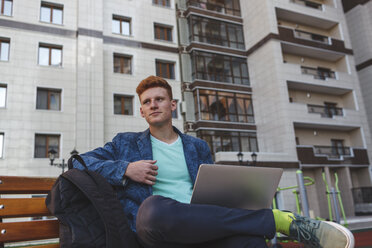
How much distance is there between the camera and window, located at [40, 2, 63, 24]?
14.8 m

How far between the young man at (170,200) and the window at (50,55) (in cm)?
1339

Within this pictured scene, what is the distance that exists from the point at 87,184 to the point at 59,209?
0.66ft

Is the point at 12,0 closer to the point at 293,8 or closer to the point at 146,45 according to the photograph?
the point at 146,45

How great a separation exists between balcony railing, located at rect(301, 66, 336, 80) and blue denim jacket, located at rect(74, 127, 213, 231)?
1822 centimetres

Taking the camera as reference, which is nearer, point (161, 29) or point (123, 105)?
point (123, 105)

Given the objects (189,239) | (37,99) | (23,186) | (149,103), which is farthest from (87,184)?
(37,99)

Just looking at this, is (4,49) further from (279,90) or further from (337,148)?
(337,148)

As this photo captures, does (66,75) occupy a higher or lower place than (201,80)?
lower

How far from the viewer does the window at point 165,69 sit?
16906 mm

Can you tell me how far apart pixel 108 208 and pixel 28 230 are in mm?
590

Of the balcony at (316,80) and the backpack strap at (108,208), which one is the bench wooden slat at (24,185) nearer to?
the backpack strap at (108,208)

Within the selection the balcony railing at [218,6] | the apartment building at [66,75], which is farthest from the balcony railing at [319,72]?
the apartment building at [66,75]

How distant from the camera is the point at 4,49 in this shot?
45.1 ft

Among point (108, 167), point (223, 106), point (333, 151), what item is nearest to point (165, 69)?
point (223, 106)
